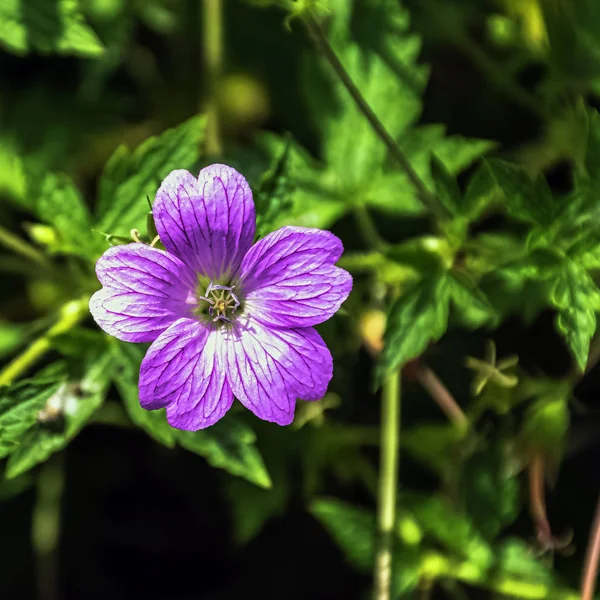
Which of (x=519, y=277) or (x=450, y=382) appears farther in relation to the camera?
(x=450, y=382)

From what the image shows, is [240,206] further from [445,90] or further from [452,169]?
[445,90]

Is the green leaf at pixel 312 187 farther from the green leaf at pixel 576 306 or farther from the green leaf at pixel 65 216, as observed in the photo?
the green leaf at pixel 576 306

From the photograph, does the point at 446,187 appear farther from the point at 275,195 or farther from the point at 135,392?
the point at 135,392

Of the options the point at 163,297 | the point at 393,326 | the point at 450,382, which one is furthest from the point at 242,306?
the point at 450,382

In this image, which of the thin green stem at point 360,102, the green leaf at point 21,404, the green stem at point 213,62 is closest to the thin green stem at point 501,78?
the thin green stem at point 360,102

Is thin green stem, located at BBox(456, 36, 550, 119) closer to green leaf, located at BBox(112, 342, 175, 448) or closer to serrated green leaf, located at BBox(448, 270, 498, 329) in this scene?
serrated green leaf, located at BBox(448, 270, 498, 329)

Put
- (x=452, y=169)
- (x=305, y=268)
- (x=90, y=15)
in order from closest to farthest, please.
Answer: (x=305, y=268) < (x=452, y=169) < (x=90, y=15)
